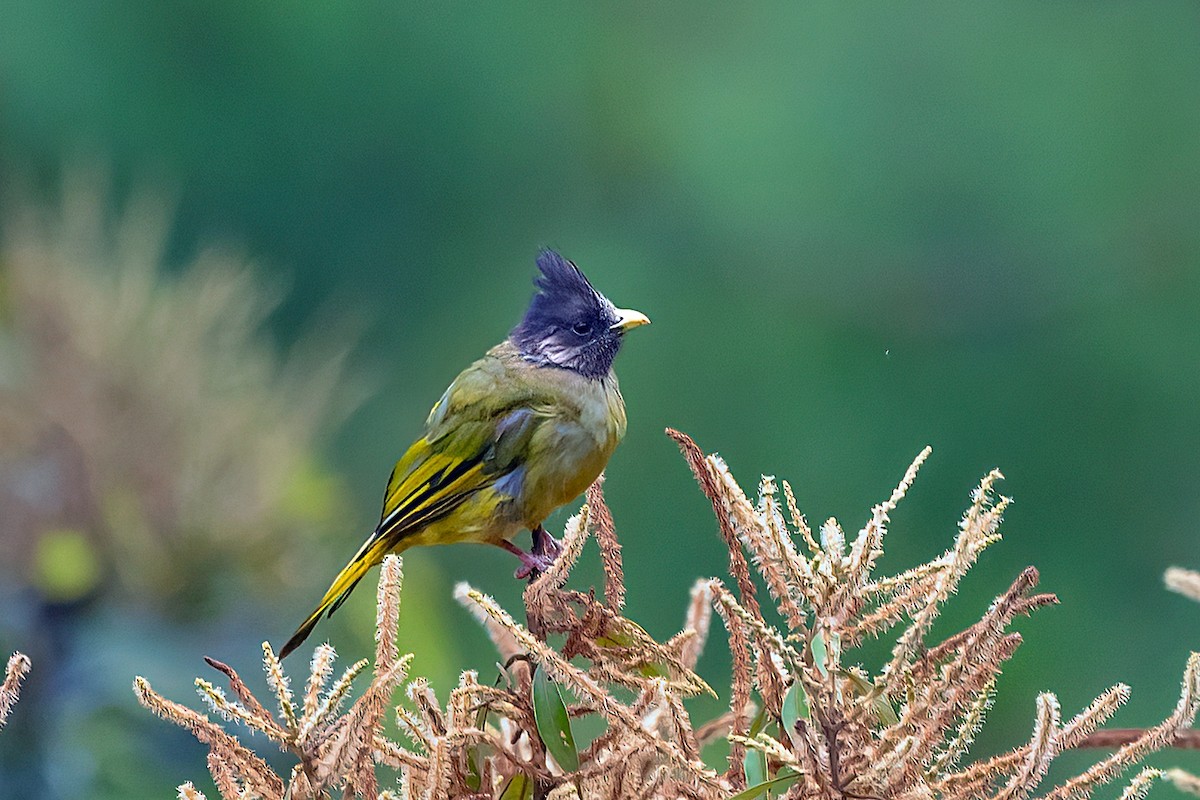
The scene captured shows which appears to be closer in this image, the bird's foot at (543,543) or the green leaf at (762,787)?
the green leaf at (762,787)

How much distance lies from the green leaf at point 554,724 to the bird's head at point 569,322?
46 centimetres

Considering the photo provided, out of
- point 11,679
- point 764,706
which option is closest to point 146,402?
point 11,679

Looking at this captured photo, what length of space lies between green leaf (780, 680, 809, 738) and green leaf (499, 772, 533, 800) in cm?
16

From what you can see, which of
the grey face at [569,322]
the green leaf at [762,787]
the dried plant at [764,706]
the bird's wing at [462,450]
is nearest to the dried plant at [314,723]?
the dried plant at [764,706]

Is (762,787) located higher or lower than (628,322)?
lower

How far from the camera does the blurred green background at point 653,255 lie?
5.97 ft

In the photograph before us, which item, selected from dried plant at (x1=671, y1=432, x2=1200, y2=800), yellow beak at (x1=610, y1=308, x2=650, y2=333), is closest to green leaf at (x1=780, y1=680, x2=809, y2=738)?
dried plant at (x1=671, y1=432, x2=1200, y2=800)

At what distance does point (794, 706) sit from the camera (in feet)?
1.96

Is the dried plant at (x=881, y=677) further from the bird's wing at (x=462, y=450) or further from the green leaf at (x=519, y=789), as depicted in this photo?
the bird's wing at (x=462, y=450)

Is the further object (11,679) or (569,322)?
(569,322)

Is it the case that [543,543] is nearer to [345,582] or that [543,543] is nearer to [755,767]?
[345,582]

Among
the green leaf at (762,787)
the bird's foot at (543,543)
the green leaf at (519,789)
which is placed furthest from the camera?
the bird's foot at (543,543)

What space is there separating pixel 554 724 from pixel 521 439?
391 mm

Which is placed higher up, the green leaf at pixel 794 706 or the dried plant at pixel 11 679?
the dried plant at pixel 11 679
